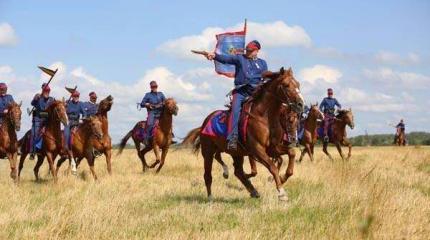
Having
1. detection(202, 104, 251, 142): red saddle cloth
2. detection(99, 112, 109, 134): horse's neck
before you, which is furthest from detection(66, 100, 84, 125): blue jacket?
detection(202, 104, 251, 142): red saddle cloth

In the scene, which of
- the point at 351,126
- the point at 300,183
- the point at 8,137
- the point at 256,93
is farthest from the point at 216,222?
the point at 351,126

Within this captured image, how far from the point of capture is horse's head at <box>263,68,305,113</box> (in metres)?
9.38

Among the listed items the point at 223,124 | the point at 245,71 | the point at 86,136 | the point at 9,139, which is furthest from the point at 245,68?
the point at 9,139

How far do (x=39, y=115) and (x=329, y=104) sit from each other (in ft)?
42.9

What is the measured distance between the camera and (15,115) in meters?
15.3

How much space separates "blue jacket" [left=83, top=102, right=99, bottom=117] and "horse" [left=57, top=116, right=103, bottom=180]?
1.06 metres

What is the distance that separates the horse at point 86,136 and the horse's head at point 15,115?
1954 millimetres

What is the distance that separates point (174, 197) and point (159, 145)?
769 cm

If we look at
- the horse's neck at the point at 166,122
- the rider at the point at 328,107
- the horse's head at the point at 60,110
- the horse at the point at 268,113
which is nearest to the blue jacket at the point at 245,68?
the horse at the point at 268,113

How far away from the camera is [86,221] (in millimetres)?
7070

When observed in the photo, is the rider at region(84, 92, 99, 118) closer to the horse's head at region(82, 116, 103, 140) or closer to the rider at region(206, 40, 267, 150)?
the horse's head at region(82, 116, 103, 140)

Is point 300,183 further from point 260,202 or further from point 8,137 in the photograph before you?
point 8,137

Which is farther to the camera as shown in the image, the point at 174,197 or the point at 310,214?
the point at 174,197

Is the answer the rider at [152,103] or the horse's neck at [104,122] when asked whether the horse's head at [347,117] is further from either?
the horse's neck at [104,122]
